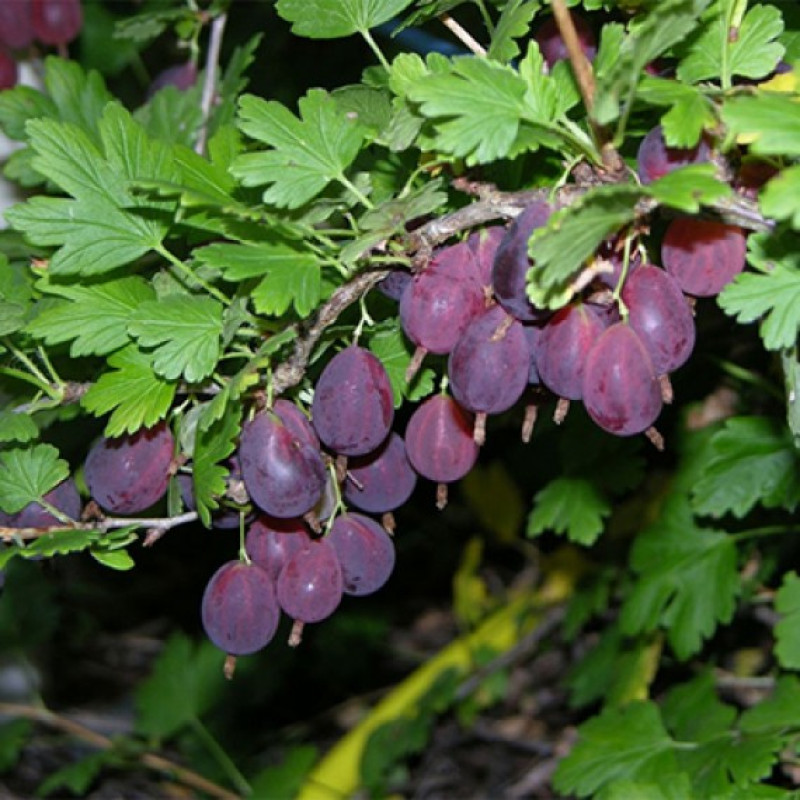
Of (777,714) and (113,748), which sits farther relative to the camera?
(113,748)

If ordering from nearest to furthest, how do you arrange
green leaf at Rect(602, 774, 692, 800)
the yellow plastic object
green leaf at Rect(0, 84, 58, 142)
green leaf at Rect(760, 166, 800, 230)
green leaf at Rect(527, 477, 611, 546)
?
1. green leaf at Rect(760, 166, 800, 230)
2. green leaf at Rect(602, 774, 692, 800)
3. green leaf at Rect(0, 84, 58, 142)
4. green leaf at Rect(527, 477, 611, 546)
5. the yellow plastic object

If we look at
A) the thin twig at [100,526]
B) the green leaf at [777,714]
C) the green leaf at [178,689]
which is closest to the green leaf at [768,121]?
the thin twig at [100,526]

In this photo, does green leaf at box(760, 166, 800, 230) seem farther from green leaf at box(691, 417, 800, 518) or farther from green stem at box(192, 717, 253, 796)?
green stem at box(192, 717, 253, 796)

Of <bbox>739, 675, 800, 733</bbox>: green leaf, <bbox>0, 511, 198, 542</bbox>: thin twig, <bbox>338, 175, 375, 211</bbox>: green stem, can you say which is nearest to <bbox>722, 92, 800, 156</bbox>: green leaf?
<bbox>338, 175, 375, 211</bbox>: green stem

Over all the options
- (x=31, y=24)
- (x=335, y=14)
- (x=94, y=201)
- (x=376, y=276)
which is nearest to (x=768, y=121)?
(x=376, y=276)

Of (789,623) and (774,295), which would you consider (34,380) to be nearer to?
(774,295)

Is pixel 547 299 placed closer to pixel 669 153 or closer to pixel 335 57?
pixel 669 153

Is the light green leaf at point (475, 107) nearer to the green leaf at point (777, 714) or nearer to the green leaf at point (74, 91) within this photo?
the green leaf at point (74, 91)
